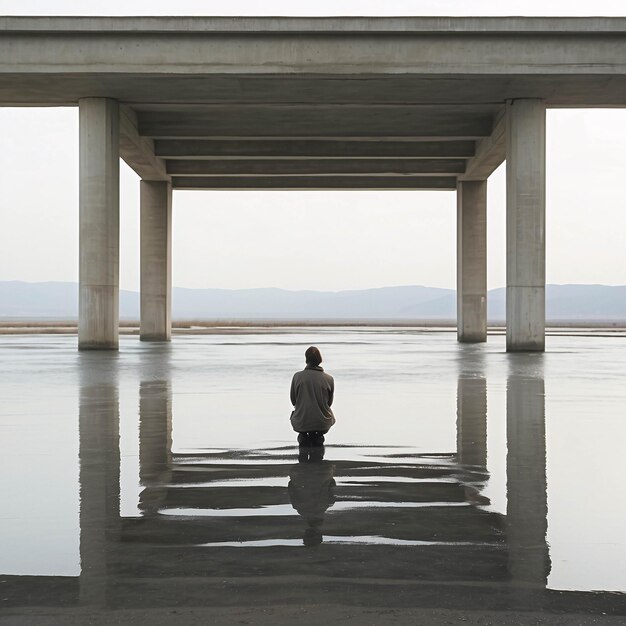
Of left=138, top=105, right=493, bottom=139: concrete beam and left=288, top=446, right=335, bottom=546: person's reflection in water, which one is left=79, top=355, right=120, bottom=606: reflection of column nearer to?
left=288, top=446, right=335, bottom=546: person's reflection in water

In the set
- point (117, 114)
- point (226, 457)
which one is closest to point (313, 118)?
point (117, 114)

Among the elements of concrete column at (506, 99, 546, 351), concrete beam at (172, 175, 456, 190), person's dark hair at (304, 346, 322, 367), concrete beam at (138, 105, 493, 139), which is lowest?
person's dark hair at (304, 346, 322, 367)

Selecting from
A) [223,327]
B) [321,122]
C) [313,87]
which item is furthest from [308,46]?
[223,327]

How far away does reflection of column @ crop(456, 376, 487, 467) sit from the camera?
8797 mm

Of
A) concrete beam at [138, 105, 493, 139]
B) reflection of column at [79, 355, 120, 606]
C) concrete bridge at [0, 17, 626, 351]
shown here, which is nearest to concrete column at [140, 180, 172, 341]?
concrete bridge at [0, 17, 626, 351]

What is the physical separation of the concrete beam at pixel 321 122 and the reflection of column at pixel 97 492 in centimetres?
2529

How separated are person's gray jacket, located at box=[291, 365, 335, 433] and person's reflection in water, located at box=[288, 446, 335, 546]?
1.00 ft

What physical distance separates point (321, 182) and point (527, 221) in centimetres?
1876

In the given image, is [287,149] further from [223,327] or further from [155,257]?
[223,327]

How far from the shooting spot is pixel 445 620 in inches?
155

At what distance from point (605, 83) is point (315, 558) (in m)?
29.6

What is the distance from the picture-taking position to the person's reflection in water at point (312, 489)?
18.7 ft

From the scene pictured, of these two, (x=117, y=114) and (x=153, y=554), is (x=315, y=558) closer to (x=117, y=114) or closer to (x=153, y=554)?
(x=153, y=554)

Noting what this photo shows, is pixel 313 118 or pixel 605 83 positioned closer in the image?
pixel 605 83
